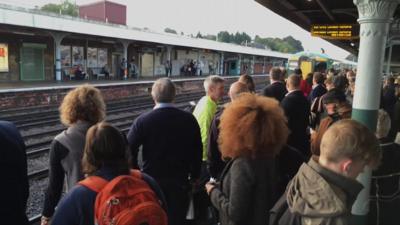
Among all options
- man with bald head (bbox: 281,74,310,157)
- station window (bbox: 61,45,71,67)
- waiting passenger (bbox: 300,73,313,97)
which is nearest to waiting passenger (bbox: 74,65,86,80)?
station window (bbox: 61,45,71,67)

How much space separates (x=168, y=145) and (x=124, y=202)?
1.37 metres

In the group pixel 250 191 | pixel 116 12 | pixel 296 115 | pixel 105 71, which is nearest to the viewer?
pixel 250 191

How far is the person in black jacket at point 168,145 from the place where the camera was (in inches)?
128

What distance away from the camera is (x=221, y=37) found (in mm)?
129375

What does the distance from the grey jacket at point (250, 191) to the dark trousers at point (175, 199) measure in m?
1.10

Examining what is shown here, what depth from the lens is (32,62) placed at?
895 inches

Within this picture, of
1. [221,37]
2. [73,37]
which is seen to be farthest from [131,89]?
[221,37]

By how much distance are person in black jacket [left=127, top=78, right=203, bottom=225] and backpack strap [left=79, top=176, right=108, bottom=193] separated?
1287 mm

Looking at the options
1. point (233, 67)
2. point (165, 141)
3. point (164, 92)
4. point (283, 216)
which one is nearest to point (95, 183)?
point (283, 216)

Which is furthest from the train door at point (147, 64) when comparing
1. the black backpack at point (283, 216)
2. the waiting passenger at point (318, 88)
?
the black backpack at point (283, 216)

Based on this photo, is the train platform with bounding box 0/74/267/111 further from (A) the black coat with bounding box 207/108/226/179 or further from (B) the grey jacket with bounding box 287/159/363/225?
(B) the grey jacket with bounding box 287/159/363/225

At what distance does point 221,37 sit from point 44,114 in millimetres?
118639

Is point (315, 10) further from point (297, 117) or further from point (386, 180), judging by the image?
point (386, 180)

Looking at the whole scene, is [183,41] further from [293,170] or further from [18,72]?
[293,170]
